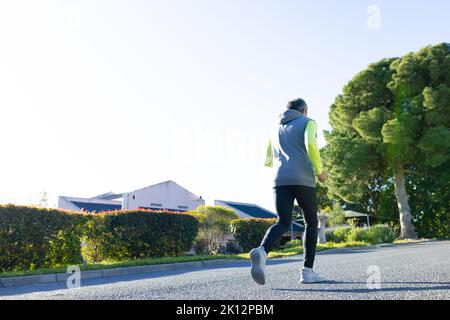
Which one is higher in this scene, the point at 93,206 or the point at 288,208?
the point at 93,206

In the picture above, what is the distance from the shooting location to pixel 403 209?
23812 mm

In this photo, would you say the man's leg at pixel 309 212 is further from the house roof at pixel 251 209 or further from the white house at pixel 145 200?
the house roof at pixel 251 209

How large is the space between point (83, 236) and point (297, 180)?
8517 millimetres

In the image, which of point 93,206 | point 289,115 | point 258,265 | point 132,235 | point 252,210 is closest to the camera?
point 258,265

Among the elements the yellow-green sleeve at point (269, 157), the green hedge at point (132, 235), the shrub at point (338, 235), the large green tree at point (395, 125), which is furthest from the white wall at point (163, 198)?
the yellow-green sleeve at point (269, 157)

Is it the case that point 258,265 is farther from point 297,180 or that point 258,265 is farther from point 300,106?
point 300,106

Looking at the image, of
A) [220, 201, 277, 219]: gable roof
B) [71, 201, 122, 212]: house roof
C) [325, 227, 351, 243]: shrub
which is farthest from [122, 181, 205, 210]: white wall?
[325, 227, 351, 243]: shrub

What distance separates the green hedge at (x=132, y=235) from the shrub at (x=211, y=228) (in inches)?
227

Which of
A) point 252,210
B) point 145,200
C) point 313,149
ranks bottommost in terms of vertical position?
point 313,149

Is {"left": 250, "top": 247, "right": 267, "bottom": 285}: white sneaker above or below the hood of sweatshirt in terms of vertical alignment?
below

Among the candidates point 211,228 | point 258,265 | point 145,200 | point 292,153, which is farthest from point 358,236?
point 258,265

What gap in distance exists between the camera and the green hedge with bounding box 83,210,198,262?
38.7ft

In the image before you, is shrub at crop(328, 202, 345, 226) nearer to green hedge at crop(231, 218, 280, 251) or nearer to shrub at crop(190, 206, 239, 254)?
green hedge at crop(231, 218, 280, 251)

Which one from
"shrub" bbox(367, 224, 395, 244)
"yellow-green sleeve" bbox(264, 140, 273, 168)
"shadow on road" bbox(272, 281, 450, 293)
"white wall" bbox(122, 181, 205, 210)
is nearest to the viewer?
"shadow on road" bbox(272, 281, 450, 293)
